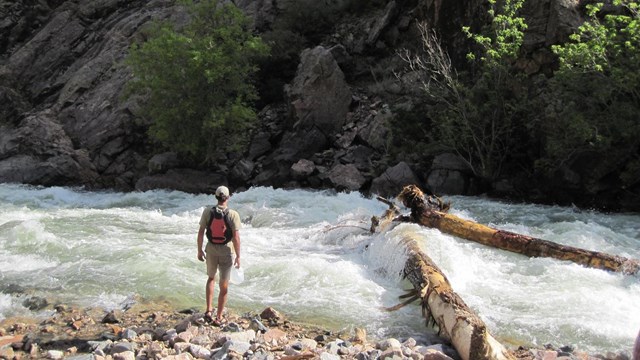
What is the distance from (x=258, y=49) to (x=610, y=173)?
45.4ft

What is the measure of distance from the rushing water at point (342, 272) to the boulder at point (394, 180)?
3.47 metres

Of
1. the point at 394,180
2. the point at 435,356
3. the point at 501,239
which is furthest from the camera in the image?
the point at 394,180

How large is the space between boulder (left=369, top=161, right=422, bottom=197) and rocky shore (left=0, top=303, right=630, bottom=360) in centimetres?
1122

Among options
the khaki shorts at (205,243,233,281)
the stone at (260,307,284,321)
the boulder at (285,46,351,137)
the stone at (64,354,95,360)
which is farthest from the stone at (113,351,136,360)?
the boulder at (285,46,351,137)

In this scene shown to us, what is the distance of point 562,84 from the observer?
1498cm

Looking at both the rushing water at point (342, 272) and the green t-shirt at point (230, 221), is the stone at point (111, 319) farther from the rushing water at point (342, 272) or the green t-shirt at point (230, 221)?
the green t-shirt at point (230, 221)

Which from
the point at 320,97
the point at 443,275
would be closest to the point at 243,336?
the point at 443,275

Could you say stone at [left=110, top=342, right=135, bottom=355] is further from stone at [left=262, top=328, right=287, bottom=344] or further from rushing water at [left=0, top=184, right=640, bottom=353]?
rushing water at [left=0, top=184, right=640, bottom=353]

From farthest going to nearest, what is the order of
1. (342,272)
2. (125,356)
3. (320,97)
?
(320,97) < (342,272) < (125,356)

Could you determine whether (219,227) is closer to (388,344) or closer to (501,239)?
(388,344)

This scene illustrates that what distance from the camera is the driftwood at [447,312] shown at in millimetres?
5895

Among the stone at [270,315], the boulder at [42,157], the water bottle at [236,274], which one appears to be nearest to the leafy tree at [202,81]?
the boulder at [42,157]

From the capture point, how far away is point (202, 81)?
73.6 feet

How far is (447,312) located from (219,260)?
307cm
